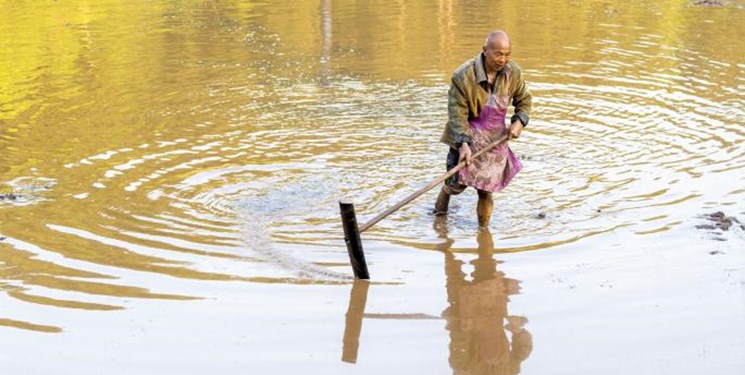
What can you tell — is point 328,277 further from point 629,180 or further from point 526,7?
point 526,7

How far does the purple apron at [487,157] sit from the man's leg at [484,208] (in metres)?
0.14

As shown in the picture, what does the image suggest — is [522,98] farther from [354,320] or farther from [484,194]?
[354,320]

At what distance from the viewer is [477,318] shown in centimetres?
591

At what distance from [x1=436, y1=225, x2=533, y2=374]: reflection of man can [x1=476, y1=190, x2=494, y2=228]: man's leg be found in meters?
0.41

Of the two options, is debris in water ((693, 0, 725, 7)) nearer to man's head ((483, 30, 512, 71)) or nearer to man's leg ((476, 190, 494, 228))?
man's leg ((476, 190, 494, 228))

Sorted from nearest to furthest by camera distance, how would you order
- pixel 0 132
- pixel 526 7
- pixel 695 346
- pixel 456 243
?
1. pixel 695 346
2. pixel 456 243
3. pixel 0 132
4. pixel 526 7

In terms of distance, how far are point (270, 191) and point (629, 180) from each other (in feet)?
9.16

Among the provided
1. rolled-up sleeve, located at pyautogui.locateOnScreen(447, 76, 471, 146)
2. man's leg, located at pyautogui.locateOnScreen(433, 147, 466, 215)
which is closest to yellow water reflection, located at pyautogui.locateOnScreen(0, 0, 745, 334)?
man's leg, located at pyautogui.locateOnScreen(433, 147, 466, 215)

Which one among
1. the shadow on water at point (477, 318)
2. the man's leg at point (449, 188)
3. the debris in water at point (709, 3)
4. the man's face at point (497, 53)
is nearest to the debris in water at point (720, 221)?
the shadow on water at point (477, 318)

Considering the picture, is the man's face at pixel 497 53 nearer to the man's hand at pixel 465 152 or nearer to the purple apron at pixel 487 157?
the purple apron at pixel 487 157

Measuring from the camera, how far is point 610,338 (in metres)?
5.48

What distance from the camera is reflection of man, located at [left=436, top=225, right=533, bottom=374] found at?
208 inches

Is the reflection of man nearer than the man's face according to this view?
Yes

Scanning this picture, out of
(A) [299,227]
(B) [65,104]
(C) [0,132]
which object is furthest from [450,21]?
(A) [299,227]
